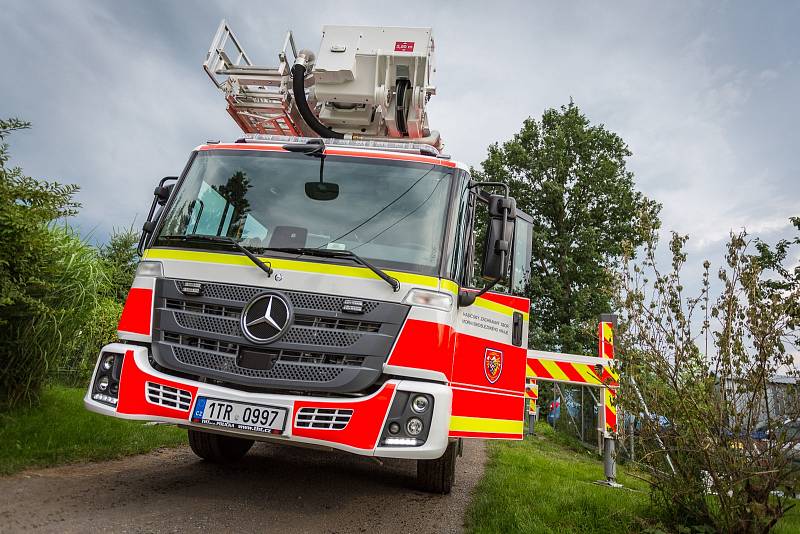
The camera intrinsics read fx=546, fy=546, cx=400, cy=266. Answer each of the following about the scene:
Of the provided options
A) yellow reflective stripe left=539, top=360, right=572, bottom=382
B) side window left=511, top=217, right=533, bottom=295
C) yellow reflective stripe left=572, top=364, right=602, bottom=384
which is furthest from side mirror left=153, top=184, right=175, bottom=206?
A: yellow reflective stripe left=572, top=364, right=602, bottom=384

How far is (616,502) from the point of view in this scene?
444 cm

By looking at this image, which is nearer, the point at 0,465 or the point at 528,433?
the point at 0,465

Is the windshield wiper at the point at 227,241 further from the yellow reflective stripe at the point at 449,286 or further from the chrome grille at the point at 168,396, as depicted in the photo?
the yellow reflective stripe at the point at 449,286

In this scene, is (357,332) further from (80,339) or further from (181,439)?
(80,339)

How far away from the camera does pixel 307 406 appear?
3.43 metres

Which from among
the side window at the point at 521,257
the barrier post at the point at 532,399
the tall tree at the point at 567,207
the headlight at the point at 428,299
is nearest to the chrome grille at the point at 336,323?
the headlight at the point at 428,299

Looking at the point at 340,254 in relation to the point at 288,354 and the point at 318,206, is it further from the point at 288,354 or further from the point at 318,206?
the point at 288,354

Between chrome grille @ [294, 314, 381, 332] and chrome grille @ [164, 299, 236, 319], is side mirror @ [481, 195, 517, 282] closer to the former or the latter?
chrome grille @ [294, 314, 381, 332]

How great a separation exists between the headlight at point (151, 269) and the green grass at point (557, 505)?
2.92 meters

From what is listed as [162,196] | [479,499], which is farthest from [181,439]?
[479,499]

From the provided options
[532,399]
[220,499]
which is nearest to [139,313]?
[220,499]

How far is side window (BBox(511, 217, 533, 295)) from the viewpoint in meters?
4.75

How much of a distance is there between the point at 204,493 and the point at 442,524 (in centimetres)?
187

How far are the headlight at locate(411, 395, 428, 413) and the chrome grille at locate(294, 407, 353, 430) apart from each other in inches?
15.6
